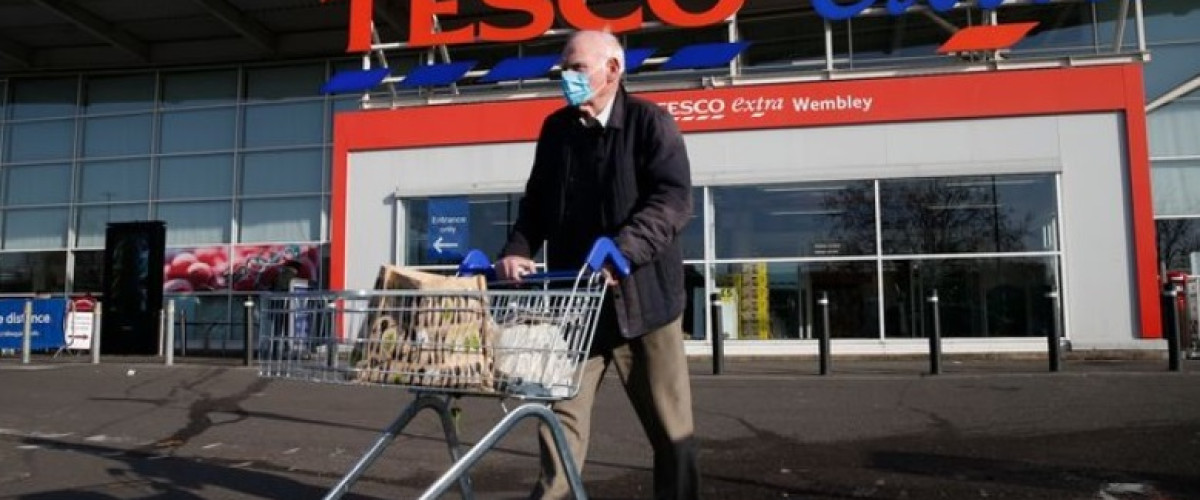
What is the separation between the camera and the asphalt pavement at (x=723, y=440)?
5285mm

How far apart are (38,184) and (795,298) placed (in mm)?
19037

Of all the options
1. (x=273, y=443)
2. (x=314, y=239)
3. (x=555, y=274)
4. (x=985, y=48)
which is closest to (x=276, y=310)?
(x=555, y=274)

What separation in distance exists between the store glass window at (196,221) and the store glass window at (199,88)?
2.50 metres

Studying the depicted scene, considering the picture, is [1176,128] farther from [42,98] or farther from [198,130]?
[42,98]

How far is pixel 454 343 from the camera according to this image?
2.91 m

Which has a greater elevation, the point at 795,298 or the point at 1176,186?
the point at 1176,186

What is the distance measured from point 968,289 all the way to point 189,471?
12.3 meters

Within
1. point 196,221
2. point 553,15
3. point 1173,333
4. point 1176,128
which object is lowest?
point 1173,333

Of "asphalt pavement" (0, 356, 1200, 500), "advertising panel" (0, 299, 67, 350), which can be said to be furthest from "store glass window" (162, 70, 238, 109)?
"asphalt pavement" (0, 356, 1200, 500)

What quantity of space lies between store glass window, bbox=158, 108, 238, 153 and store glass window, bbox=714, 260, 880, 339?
13.4m

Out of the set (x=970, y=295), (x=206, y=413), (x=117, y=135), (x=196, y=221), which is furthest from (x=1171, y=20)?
(x=117, y=135)

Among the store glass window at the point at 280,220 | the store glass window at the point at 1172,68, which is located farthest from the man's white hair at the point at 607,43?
the store glass window at the point at 280,220

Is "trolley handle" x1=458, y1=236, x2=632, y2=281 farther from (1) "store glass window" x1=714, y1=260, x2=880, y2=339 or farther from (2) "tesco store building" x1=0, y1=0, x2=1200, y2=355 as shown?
(1) "store glass window" x1=714, y1=260, x2=880, y2=339

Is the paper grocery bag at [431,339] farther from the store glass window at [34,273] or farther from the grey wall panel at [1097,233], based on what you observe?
the store glass window at [34,273]
